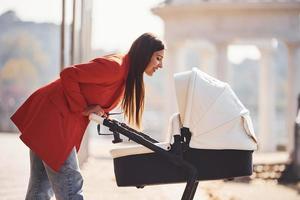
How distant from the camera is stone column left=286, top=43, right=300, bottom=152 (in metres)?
19.7

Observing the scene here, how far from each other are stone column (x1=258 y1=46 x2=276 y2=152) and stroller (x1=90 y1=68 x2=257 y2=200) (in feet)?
56.4

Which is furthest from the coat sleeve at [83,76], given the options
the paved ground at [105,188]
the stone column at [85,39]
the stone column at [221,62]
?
the stone column at [221,62]

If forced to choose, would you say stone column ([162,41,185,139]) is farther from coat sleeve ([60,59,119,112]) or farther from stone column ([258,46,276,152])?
coat sleeve ([60,59,119,112])

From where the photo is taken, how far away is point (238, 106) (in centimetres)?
443

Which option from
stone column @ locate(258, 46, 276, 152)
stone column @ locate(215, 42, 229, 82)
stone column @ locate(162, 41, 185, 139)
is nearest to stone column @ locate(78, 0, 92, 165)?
stone column @ locate(215, 42, 229, 82)

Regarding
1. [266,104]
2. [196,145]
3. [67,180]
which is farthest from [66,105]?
[266,104]

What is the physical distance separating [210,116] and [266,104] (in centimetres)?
1778

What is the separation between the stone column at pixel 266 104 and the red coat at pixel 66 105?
17.7 m

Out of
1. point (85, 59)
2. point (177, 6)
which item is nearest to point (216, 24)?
point (177, 6)

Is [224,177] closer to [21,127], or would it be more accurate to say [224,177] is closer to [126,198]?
[21,127]

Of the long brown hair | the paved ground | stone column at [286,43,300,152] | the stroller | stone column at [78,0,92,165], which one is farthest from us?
stone column at [286,43,300,152]

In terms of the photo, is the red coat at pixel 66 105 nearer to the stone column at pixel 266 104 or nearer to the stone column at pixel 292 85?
the stone column at pixel 292 85

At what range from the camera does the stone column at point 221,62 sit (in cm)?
1894

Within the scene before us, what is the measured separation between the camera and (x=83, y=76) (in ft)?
13.0
